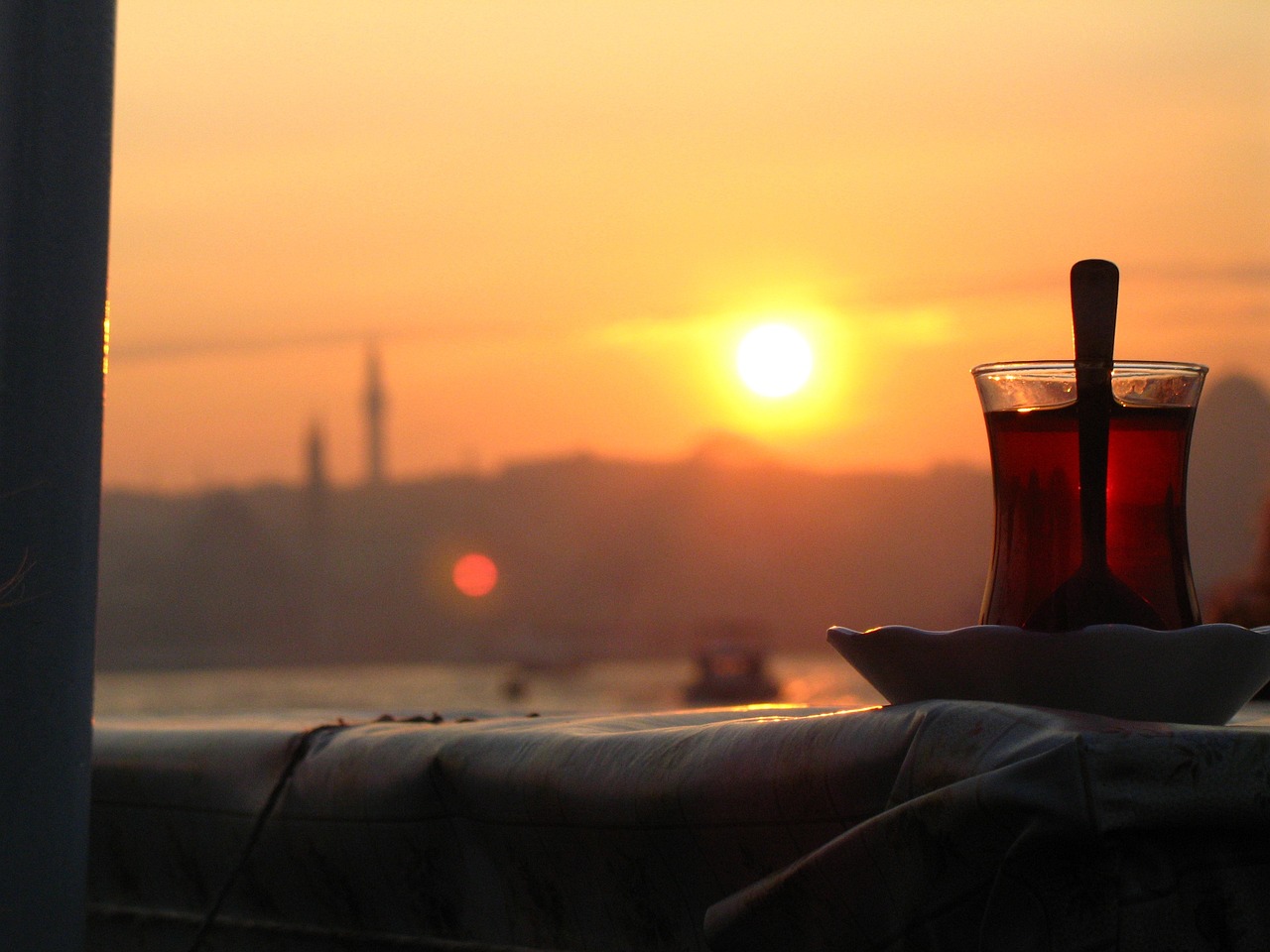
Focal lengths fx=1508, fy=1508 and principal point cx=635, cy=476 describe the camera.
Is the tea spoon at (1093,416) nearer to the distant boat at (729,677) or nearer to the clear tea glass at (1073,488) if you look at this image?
the clear tea glass at (1073,488)

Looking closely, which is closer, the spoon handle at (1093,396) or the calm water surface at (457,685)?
the spoon handle at (1093,396)

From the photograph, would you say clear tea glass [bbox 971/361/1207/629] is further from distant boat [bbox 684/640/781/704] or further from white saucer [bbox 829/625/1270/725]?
distant boat [bbox 684/640/781/704]

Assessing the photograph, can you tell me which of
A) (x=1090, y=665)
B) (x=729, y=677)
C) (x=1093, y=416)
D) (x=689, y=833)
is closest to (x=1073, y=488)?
(x=1093, y=416)

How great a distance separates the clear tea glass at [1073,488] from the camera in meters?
1.42

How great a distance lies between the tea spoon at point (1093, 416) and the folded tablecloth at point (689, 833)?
22cm

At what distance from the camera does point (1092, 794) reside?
1.10m

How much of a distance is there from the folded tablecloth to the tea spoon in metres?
0.22

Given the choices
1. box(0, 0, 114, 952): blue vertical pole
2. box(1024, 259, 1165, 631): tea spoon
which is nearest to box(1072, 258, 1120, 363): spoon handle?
box(1024, 259, 1165, 631): tea spoon

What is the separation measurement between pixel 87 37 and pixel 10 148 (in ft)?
0.54

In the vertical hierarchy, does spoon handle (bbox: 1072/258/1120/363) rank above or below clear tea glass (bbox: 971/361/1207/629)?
above

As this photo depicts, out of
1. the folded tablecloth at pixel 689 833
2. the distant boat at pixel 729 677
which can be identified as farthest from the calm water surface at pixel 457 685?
the folded tablecloth at pixel 689 833

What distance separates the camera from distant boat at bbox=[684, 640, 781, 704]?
7219 cm

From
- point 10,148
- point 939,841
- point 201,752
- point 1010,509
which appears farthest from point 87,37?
point 939,841

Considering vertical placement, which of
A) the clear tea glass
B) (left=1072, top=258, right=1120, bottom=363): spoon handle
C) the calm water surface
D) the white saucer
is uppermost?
(left=1072, top=258, right=1120, bottom=363): spoon handle
